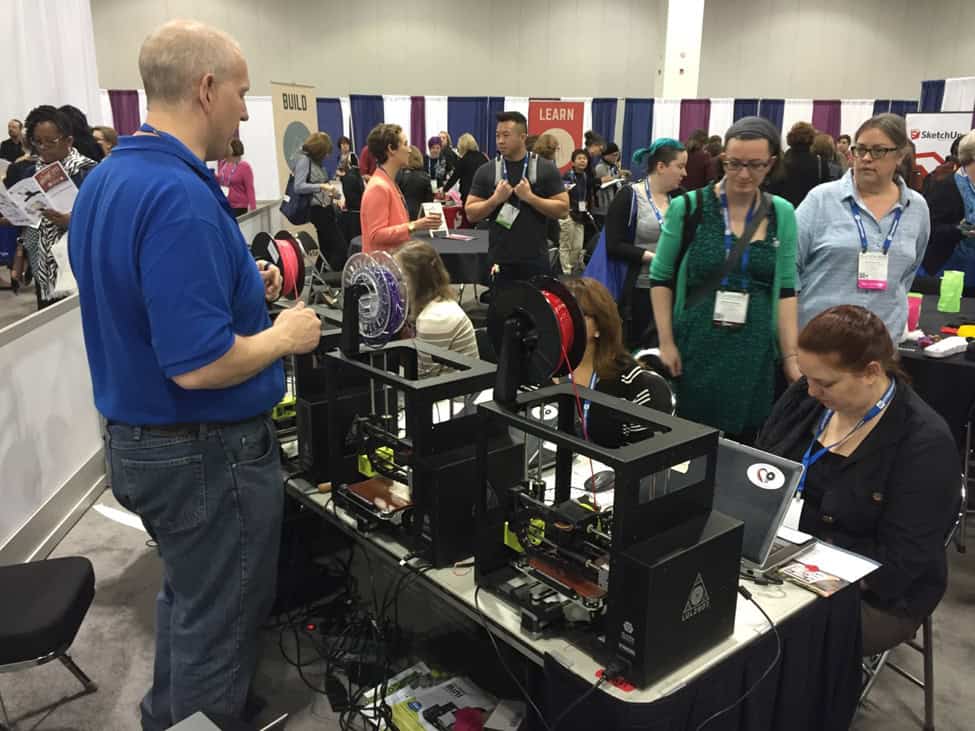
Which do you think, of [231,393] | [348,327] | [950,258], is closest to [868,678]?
[348,327]

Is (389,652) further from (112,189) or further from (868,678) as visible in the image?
(112,189)

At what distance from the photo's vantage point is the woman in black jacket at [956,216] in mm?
3832

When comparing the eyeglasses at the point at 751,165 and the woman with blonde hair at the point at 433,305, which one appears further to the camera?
the woman with blonde hair at the point at 433,305

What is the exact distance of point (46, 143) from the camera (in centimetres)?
323

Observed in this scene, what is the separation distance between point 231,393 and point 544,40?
13.0 metres

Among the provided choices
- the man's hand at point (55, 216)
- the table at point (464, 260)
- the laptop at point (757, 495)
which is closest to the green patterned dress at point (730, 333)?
the laptop at point (757, 495)

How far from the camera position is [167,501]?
1.57 m

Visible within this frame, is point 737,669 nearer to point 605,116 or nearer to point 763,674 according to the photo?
point 763,674

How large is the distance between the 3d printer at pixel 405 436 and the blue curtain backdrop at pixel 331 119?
1113 centimetres

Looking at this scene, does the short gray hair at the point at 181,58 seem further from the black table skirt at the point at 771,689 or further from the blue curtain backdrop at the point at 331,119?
the blue curtain backdrop at the point at 331,119

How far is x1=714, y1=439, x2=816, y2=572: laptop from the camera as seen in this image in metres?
1.53

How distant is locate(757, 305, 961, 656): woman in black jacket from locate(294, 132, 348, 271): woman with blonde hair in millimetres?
5294

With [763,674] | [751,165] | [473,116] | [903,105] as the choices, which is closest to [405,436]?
[763,674]

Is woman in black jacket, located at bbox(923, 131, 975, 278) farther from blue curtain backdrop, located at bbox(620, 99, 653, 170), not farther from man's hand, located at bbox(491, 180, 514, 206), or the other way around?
blue curtain backdrop, located at bbox(620, 99, 653, 170)
